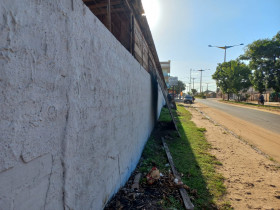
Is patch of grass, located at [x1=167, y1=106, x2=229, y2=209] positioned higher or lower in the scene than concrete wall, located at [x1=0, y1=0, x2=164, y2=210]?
lower

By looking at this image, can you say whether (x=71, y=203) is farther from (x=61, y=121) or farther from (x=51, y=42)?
(x=51, y=42)

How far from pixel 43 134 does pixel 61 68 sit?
458mm

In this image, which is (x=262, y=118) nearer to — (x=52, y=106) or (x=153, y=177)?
(x=153, y=177)

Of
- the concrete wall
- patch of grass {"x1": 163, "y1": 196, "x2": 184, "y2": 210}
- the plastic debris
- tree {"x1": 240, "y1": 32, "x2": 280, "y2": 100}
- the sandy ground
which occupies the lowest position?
the sandy ground

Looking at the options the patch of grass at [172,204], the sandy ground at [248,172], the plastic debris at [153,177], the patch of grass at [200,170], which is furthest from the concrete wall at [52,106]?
the sandy ground at [248,172]

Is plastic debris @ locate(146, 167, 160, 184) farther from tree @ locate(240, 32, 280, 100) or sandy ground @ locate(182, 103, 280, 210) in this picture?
tree @ locate(240, 32, 280, 100)

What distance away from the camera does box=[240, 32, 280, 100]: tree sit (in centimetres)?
2149

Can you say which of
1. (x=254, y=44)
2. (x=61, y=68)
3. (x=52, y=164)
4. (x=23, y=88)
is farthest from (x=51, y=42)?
(x=254, y=44)

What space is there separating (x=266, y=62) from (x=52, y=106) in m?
28.0

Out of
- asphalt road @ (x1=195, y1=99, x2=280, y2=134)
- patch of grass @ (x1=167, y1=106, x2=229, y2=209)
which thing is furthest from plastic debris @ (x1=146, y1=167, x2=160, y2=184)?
asphalt road @ (x1=195, y1=99, x2=280, y2=134)

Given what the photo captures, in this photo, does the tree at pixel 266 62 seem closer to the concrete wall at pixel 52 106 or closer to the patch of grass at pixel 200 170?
the patch of grass at pixel 200 170

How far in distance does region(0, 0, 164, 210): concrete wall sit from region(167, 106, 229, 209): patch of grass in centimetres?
187

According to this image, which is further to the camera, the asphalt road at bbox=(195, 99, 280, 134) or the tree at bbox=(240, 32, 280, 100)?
the tree at bbox=(240, 32, 280, 100)

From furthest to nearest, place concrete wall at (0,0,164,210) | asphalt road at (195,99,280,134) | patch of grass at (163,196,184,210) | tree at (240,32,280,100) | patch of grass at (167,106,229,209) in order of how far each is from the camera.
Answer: tree at (240,32,280,100) < asphalt road at (195,99,280,134) < patch of grass at (167,106,229,209) < patch of grass at (163,196,184,210) < concrete wall at (0,0,164,210)
